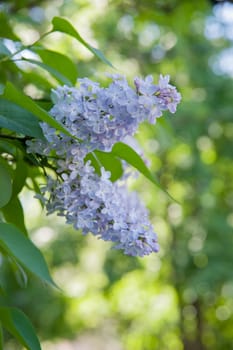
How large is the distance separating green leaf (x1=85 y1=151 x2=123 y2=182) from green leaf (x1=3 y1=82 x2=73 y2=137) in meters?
0.06

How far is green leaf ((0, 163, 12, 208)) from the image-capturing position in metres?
0.36

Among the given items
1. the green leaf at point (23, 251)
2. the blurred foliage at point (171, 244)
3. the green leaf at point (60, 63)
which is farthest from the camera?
the blurred foliage at point (171, 244)

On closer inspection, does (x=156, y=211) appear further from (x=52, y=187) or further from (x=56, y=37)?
(x=52, y=187)

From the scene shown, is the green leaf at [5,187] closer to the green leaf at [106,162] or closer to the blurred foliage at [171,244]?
the green leaf at [106,162]

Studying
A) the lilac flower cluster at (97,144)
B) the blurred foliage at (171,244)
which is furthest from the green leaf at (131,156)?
the blurred foliage at (171,244)

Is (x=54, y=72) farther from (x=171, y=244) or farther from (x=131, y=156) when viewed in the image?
(x=171, y=244)

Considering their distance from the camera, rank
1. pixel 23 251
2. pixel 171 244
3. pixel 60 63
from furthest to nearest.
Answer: pixel 171 244
pixel 60 63
pixel 23 251

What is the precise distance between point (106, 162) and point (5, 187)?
0.09 m

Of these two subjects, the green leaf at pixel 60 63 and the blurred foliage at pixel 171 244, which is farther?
the blurred foliage at pixel 171 244

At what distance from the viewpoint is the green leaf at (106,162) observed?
0.40 m

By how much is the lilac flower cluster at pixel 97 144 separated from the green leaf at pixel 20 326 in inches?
2.7

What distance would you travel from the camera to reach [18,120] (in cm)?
35

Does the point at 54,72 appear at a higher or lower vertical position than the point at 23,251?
higher

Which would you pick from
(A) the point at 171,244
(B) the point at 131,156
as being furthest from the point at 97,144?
(A) the point at 171,244
